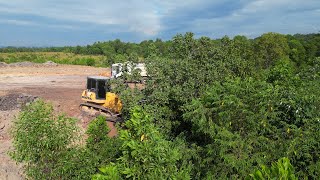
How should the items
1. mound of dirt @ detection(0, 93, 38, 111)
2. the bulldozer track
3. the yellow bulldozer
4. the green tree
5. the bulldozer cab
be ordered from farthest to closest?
the green tree, mound of dirt @ detection(0, 93, 38, 111), the bulldozer cab, the yellow bulldozer, the bulldozer track

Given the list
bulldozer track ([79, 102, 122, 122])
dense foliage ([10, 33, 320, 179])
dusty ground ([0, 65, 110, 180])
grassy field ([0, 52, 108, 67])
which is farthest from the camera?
grassy field ([0, 52, 108, 67])

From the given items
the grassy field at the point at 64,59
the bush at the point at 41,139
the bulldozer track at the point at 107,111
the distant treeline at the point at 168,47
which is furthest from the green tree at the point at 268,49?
the bush at the point at 41,139

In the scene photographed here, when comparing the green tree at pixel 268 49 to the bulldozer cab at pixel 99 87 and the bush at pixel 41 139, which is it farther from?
the bush at pixel 41 139

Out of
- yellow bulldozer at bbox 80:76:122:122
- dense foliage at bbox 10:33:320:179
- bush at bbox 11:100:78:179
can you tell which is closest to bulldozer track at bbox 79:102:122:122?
yellow bulldozer at bbox 80:76:122:122

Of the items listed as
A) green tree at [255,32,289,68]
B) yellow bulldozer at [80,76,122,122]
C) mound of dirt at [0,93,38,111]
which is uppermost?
green tree at [255,32,289,68]

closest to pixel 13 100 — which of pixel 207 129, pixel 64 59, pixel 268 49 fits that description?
pixel 207 129

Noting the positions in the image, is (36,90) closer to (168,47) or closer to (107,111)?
(107,111)

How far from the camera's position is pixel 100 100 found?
26.0m

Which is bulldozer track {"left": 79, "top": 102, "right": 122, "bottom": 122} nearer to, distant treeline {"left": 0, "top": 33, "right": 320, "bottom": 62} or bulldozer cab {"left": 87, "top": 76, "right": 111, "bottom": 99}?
bulldozer cab {"left": 87, "top": 76, "right": 111, "bottom": 99}

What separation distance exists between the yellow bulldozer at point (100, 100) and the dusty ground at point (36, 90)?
3.75 feet

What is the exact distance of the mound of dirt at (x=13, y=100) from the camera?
2911cm

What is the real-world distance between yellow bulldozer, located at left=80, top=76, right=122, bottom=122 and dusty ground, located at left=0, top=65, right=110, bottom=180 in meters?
1.14

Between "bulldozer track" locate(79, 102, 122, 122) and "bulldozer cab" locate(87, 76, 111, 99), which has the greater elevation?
"bulldozer cab" locate(87, 76, 111, 99)

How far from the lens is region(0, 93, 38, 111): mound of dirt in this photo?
29.1 metres
